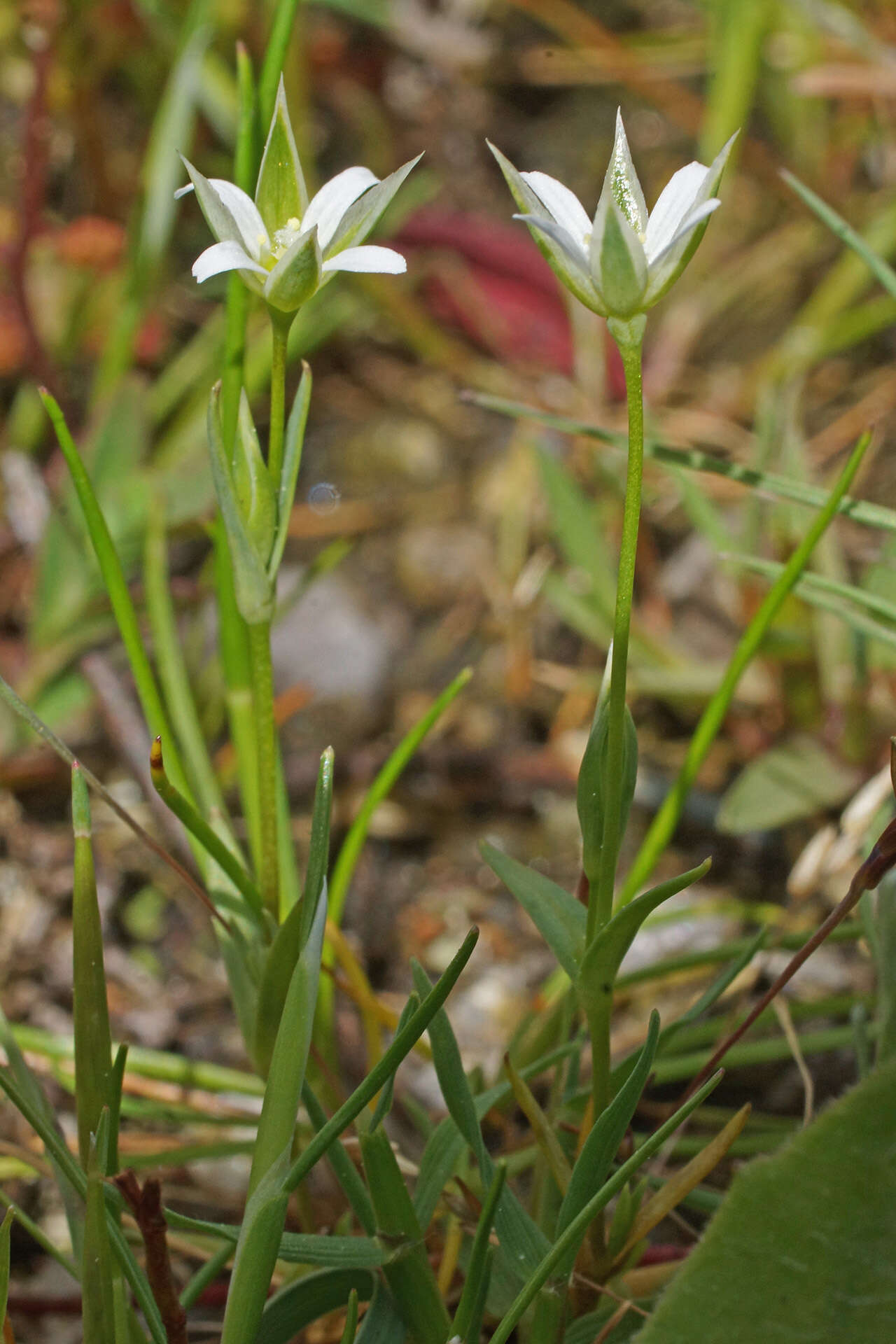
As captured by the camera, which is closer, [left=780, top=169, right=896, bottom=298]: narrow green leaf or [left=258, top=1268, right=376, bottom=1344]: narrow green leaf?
[left=258, top=1268, right=376, bottom=1344]: narrow green leaf

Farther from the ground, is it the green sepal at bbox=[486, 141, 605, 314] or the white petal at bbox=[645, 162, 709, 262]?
the white petal at bbox=[645, 162, 709, 262]

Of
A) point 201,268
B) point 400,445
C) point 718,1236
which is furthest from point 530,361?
point 718,1236

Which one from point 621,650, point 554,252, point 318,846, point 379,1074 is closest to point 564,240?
point 554,252

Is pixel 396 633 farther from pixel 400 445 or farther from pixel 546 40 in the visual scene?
pixel 546 40

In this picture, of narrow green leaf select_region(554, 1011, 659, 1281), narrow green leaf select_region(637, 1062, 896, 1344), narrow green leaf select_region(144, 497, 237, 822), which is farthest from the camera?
narrow green leaf select_region(144, 497, 237, 822)

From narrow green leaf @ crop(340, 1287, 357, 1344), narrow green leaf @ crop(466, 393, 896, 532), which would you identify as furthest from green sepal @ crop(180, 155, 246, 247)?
narrow green leaf @ crop(340, 1287, 357, 1344)

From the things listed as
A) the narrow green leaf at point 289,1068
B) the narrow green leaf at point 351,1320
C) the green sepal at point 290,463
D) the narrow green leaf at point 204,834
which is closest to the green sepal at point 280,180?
the green sepal at point 290,463

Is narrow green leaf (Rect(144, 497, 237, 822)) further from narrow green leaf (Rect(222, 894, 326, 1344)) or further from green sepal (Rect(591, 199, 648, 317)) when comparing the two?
green sepal (Rect(591, 199, 648, 317))

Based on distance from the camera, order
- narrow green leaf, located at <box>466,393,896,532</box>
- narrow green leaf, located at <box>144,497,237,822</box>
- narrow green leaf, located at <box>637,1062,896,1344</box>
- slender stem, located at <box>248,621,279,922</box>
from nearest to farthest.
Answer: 1. narrow green leaf, located at <box>637,1062,896,1344</box>
2. slender stem, located at <box>248,621,279,922</box>
3. narrow green leaf, located at <box>466,393,896,532</box>
4. narrow green leaf, located at <box>144,497,237,822</box>

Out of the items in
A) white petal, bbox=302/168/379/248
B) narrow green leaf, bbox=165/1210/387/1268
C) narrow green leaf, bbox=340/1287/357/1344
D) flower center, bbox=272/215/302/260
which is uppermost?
white petal, bbox=302/168/379/248

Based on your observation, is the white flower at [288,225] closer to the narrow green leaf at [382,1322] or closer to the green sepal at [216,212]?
the green sepal at [216,212]
